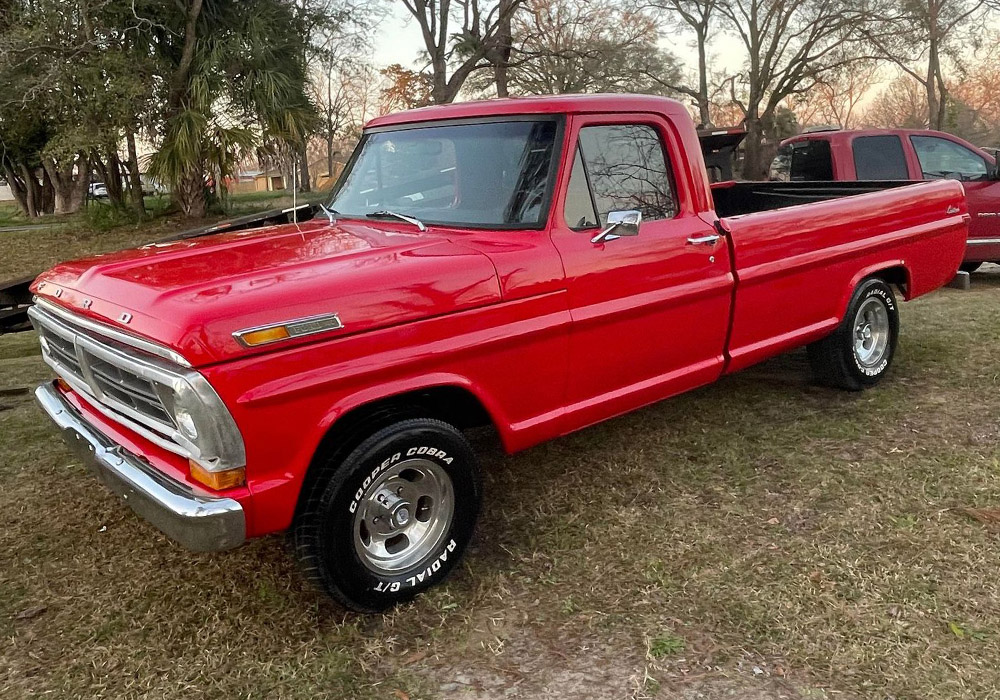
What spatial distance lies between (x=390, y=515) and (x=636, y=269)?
167 cm

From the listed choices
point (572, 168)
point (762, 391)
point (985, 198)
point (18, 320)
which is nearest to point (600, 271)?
point (572, 168)

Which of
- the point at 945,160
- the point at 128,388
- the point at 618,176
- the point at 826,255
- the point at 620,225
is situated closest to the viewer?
the point at 128,388

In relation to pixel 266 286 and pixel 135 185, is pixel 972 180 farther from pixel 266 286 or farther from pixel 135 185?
pixel 135 185

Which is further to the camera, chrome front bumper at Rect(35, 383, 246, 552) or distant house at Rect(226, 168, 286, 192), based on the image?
distant house at Rect(226, 168, 286, 192)

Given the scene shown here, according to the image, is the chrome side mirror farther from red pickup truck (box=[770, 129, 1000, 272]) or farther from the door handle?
red pickup truck (box=[770, 129, 1000, 272])

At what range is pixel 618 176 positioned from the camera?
3.86 meters

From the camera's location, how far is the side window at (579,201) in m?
3.60

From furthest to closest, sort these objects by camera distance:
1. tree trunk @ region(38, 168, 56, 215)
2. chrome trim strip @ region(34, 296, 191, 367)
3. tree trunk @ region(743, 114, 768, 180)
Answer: tree trunk @ region(743, 114, 768, 180), tree trunk @ region(38, 168, 56, 215), chrome trim strip @ region(34, 296, 191, 367)

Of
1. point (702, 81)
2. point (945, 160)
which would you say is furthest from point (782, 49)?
point (945, 160)

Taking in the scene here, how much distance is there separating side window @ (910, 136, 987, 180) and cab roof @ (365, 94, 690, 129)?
6.88 metres

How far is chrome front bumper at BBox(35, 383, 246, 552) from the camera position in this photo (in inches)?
102

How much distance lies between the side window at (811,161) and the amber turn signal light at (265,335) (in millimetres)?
8299

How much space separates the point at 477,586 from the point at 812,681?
1352 millimetres

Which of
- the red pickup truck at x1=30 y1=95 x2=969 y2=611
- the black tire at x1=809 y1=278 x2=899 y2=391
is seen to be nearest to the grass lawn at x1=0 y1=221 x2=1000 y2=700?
the red pickup truck at x1=30 y1=95 x2=969 y2=611
